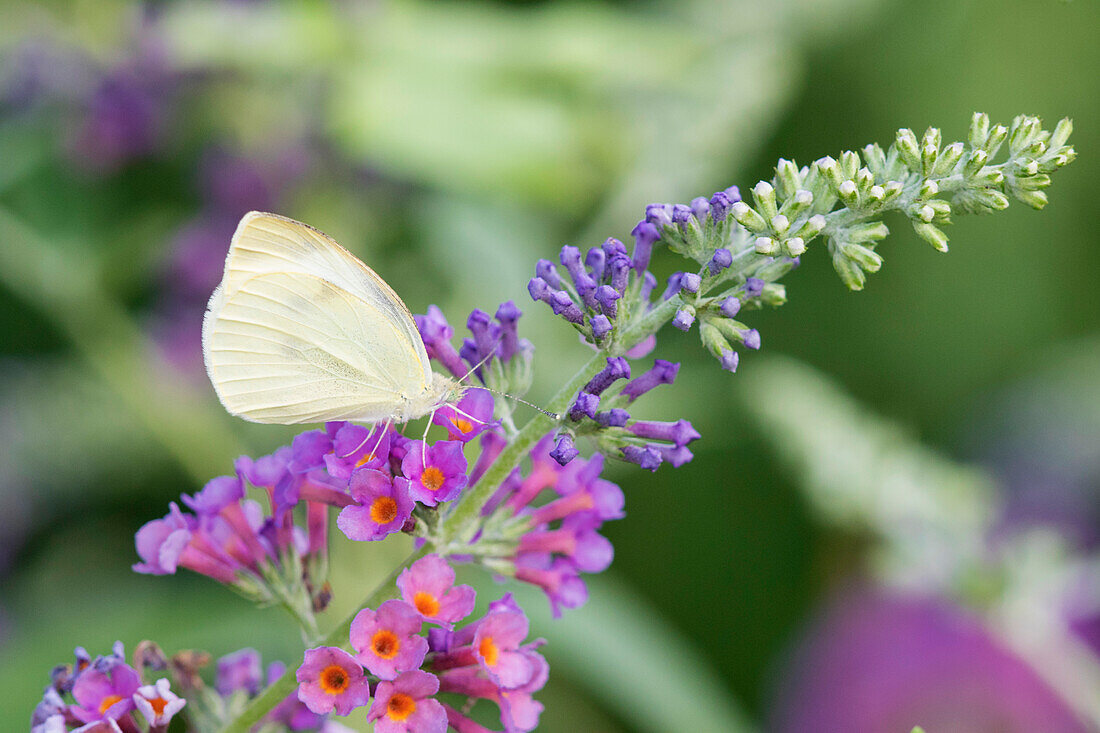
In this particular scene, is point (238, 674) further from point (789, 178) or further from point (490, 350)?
point (789, 178)

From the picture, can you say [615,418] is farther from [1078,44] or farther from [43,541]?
[1078,44]

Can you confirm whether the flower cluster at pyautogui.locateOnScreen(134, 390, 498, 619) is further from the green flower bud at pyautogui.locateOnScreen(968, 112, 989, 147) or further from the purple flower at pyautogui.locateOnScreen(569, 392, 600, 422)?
the green flower bud at pyautogui.locateOnScreen(968, 112, 989, 147)

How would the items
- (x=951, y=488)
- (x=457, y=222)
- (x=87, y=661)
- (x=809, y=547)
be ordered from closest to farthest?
(x=87, y=661) → (x=951, y=488) → (x=457, y=222) → (x=809, y=547)

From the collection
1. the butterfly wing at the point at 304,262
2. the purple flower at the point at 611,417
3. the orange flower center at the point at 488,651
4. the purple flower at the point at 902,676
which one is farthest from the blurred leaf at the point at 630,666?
the purple flower at the point at 611,417

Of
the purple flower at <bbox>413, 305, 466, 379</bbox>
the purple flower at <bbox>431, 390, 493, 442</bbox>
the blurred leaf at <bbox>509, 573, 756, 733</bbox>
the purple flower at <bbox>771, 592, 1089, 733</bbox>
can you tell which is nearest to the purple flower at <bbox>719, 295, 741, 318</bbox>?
the purple flower at <bbox>431, 390, 493, 442</bbox>

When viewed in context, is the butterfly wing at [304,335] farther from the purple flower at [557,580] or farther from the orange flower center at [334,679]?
the orange flower center at [334,679]

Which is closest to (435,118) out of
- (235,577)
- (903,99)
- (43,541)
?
(235,577)

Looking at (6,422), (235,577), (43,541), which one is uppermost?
(235,577)
